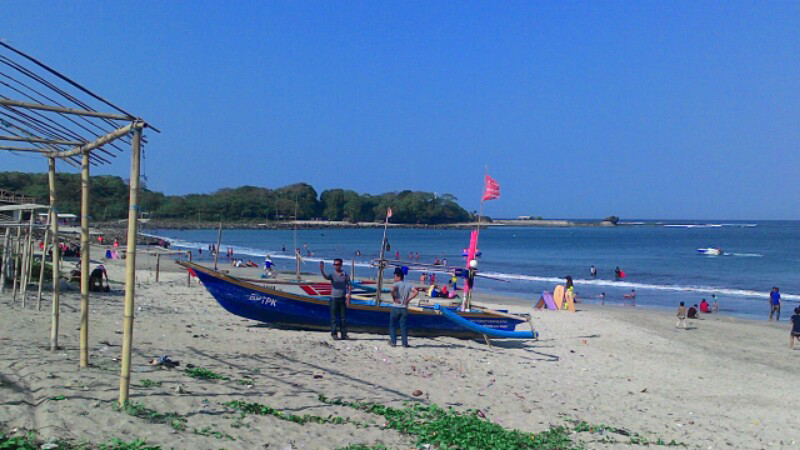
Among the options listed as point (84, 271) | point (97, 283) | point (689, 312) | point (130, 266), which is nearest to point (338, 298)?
point (84, 271)

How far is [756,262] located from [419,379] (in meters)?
52.3

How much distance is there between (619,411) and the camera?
8617 millimetres

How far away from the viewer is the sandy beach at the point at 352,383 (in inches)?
220

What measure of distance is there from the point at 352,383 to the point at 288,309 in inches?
185

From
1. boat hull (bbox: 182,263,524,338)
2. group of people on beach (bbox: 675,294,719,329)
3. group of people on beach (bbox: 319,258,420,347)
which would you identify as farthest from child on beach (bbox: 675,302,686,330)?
group of people on beach (bbox: 319,258,420,347)

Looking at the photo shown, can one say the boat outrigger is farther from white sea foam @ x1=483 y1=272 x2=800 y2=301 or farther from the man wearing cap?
white sea foam @ x1=483 y1=272 x2=800 y2=301

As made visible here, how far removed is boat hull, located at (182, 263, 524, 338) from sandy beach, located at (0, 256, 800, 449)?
0.32m

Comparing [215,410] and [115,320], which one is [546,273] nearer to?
[115,320]

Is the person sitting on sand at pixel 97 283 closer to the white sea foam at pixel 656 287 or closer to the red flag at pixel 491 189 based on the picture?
the red flag at pixel 491 189

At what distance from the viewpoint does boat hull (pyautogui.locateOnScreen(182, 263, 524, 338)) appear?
1252 centimetres

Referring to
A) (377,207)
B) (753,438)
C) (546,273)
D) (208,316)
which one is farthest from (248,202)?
(753,438)

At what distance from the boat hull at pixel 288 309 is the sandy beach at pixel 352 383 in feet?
1.06

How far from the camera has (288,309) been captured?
41.3 ft

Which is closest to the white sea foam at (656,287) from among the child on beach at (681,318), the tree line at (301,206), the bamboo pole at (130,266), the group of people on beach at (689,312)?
Answer: the group of people on beach at (689,312)
